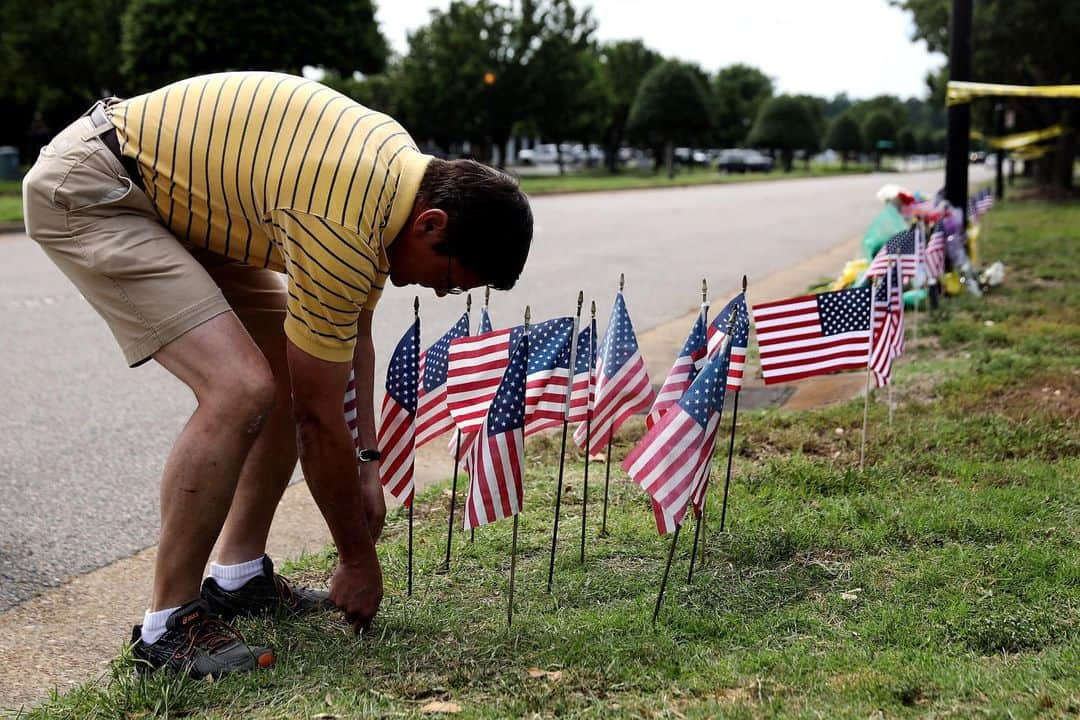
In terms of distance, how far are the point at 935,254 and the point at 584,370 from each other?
5.48 metres

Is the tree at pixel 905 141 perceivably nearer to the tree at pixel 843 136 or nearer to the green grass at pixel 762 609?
the tree at pixel 843 136

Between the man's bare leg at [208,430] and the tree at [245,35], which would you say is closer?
the man's bare leg at [208,430]

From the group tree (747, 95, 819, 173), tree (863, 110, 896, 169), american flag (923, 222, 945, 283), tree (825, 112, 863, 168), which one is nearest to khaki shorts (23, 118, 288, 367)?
american flag (923, 222, 945, 283)

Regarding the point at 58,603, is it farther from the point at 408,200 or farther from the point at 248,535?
A: the point at 408,200

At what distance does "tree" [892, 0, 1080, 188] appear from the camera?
25.0 meters

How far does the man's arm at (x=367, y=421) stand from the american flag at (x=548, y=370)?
0.55 meters

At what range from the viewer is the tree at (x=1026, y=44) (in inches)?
986

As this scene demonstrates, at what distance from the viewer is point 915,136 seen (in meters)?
115

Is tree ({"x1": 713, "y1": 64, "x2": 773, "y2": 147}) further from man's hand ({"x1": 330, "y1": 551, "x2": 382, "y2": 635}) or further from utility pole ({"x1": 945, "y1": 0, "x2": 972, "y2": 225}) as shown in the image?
man's hand ({"x1": 330, "y1": 551, "x2": 382, "y2": 635})

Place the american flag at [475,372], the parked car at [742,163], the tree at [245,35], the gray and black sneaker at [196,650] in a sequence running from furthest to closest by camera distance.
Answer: the parked car at [742,163] → the tree at [245,35] → the american flag at [475,372] → the gray and black sneaker at [196,650]

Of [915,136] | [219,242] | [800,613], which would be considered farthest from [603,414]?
[915,136]

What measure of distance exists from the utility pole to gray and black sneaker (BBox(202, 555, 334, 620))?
807 centimetres

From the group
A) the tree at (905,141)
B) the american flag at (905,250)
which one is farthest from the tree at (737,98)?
the american flag at (905,250)

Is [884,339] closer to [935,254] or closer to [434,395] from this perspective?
[434,395]
